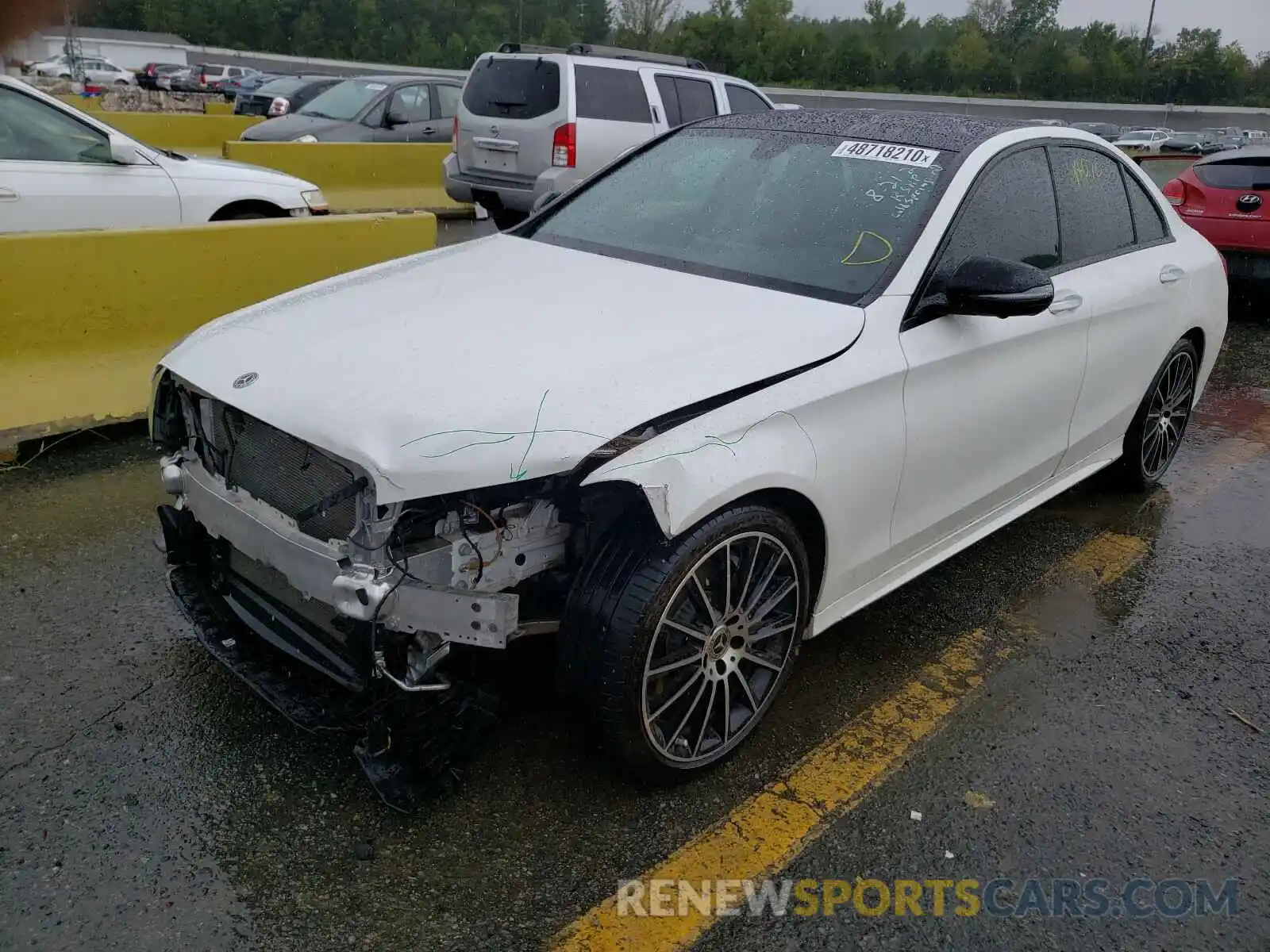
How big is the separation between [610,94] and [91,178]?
533 centimetres

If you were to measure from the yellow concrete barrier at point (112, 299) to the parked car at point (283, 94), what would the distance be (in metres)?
13.1

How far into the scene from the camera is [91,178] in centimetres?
605

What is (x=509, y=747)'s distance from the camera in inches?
116

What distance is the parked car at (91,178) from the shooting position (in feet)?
19.1

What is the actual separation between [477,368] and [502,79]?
27.9 ft

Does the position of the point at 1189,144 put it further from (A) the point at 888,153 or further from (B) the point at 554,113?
(A) the point at 888,153

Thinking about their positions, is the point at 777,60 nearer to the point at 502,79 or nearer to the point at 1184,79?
the point at 1184,79

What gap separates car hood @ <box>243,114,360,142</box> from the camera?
12.2 metres

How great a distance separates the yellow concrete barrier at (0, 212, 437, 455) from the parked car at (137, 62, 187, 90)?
41091 millimetres

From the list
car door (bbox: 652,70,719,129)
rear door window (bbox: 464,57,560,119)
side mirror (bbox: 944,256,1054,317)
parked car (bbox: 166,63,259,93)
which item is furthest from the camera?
parked car (bbox: 166,63,259,93)

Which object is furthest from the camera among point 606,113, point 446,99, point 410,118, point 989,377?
point 446,99

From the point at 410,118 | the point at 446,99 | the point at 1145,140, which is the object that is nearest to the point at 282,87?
the point at 446,99

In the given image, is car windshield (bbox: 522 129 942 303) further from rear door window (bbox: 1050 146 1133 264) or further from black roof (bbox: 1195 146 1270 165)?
black roof (bbox: 1195 146 1270 165)

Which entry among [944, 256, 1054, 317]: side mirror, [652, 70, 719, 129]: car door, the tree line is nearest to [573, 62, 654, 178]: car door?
[652, 70, 719, 129]: car door
